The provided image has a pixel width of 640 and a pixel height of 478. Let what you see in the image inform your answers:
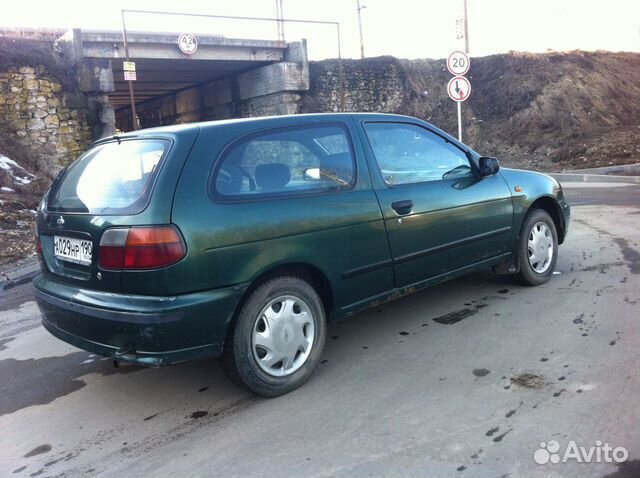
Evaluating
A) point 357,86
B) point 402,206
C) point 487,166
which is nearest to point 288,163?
point 402,206

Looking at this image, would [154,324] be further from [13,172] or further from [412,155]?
[13,172]

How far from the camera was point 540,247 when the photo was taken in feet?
16.9

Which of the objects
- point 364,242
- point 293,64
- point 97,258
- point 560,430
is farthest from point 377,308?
point 293,64

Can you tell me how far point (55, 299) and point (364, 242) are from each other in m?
1.94

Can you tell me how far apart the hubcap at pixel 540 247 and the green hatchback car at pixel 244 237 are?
1.02 m

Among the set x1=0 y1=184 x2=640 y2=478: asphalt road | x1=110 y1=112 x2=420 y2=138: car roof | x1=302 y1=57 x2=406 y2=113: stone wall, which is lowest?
x1=0 y1=184 x2=640 y2=478: asphalt road

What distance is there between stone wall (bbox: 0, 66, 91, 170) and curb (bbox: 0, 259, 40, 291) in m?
7.91

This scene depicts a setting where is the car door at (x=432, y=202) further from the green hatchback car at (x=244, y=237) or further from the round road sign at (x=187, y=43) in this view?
the round road sign at (x=187, y=43)

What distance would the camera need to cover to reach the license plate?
10.4ft

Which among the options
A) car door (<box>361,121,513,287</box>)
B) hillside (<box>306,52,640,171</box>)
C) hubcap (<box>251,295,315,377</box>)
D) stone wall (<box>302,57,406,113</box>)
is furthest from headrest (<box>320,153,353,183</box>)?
stone wall (<box>302,57,406,113</box>)

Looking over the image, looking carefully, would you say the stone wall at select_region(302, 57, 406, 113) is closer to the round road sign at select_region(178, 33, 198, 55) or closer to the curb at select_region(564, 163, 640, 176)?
the round road sign at select_region(178, 33, 198, 55)

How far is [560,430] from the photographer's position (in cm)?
277

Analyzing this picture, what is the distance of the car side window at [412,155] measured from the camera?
4.01 meters

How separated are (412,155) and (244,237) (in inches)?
68.8
